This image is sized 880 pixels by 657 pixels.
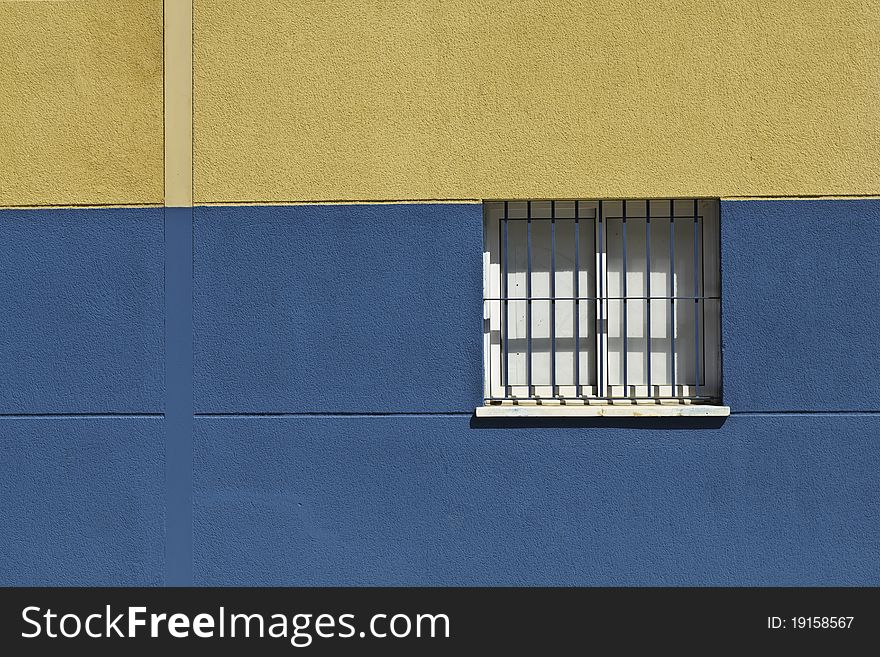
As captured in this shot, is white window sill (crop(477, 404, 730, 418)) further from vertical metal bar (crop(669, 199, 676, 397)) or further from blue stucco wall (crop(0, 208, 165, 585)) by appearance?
blue stucco wall (crop(0, 208, 165, 585))

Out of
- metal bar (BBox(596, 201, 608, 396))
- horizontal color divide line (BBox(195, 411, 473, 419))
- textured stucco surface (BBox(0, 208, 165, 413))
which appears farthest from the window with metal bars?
textured stucco surface (BBox(0, 208, 165, 413))

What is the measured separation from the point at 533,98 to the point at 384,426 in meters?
1.97

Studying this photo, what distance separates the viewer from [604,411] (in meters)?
4.61

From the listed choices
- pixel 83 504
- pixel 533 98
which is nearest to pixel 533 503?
pixel 533 98

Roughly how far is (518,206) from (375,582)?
2.24 meters

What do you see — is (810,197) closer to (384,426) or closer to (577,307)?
(577,307)

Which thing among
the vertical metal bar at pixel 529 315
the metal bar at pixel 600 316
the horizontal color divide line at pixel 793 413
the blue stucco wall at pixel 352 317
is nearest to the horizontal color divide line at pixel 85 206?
the blue stucco wall at pixel 352 317

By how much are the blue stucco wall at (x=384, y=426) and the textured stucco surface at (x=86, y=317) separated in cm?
1

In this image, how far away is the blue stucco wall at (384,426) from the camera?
15.0ft

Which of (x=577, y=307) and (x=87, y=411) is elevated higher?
(x=577, y=307)

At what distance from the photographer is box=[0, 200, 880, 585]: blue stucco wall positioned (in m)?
4.59

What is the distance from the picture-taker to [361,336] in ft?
15.3

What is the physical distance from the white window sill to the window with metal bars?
0.49 ft
